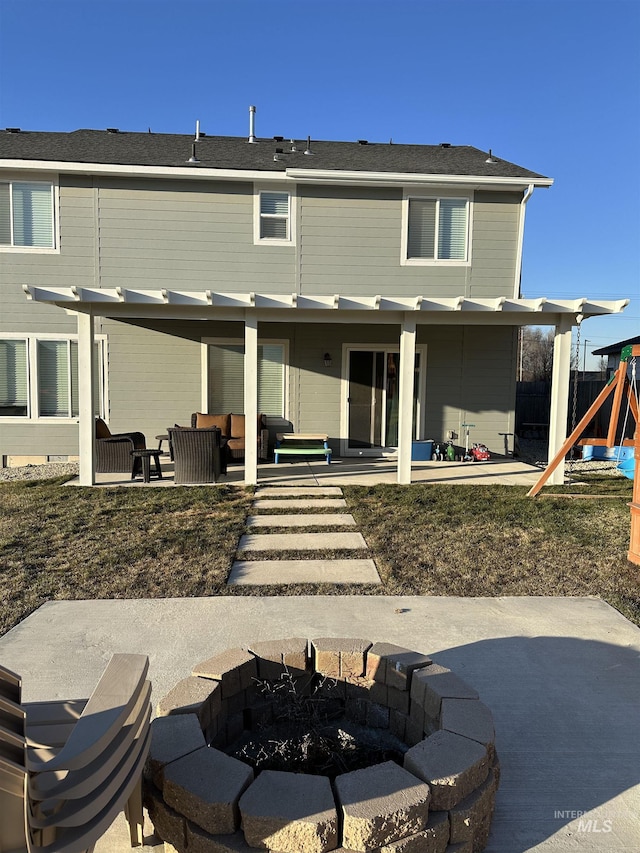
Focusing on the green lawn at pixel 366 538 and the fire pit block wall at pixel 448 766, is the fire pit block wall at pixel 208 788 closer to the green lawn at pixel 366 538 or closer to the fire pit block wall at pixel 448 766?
the fire pit block wall at pixel 448 766

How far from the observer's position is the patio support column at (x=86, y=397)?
781cm

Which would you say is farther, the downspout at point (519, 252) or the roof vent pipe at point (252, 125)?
the roof vent pipe at point (252, 125)

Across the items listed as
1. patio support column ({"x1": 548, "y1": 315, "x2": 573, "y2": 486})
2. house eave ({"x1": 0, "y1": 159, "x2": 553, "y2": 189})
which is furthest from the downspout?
patio support column ({"x1": 548, "y1": 315, "x2": 573, "y2": 486})

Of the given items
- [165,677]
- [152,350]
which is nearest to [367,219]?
[152,350]

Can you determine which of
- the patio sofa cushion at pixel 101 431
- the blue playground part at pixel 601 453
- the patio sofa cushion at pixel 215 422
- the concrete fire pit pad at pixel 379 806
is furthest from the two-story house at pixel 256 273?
the concrete fire pit pad at pixel 379 806

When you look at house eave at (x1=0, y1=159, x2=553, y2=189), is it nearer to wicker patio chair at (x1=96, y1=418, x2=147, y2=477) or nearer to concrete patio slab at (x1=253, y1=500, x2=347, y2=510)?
wicker patio chair at (x1=96, y1=418, x2=147, y2=477)

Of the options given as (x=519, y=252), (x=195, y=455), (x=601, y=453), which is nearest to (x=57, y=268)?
(x=195, y=455)

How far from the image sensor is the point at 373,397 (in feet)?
36.2

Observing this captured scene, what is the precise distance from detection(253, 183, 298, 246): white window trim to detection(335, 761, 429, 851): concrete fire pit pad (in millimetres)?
9633

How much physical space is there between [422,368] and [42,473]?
7.10 metres

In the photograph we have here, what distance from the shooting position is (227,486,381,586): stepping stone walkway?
15.2ft

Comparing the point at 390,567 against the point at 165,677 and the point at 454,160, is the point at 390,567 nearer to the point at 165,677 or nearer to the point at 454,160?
the point at 165,677

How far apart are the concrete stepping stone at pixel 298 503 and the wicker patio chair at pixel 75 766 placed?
16.4 feet

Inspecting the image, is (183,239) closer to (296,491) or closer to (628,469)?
(296,491)
